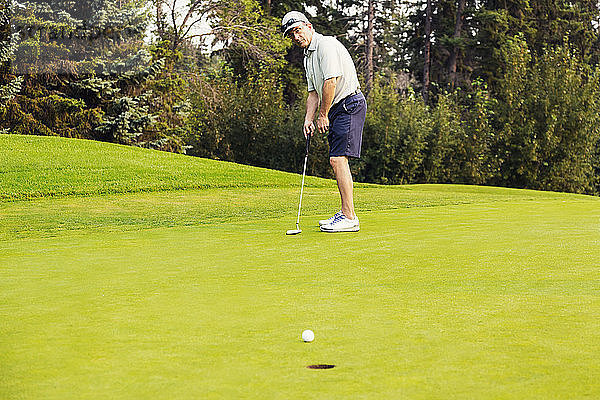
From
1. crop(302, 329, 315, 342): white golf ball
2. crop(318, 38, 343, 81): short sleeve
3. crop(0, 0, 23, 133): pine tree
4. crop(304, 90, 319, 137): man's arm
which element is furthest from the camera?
crop(0, 0, 23, 133): pine tree

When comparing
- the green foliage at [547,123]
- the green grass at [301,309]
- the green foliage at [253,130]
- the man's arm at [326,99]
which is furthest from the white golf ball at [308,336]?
the green foliage at [547,123]

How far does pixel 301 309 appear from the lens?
3.03 metres

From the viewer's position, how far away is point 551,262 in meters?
4.08

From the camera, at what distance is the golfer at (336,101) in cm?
594

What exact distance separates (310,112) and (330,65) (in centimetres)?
50

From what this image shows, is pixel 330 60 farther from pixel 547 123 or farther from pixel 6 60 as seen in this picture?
pixel 6 60

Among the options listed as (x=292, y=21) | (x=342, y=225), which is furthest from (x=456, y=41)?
(x=342, y=225)

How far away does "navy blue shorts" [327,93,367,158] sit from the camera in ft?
20.0

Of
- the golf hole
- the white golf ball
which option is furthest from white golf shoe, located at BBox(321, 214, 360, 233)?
the golf hole

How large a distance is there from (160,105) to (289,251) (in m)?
19.7

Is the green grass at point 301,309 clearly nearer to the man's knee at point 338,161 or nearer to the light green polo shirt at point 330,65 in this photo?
the man's knee at point 338,161

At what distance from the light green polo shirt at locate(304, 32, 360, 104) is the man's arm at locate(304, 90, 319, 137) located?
129 millimetres

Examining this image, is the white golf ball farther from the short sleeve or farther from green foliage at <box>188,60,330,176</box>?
green foliage at <box>188,60,330,176</box>

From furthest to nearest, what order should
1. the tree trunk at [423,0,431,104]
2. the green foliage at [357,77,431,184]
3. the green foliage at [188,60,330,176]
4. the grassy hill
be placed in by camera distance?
the tree trunk at [423,0,431,104] < the green foliage at [188,60,330,176] < the green foliage at [357,77,431,184] < the grassy hill
